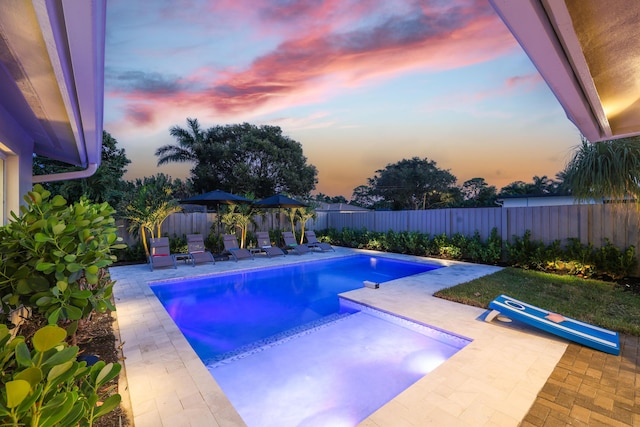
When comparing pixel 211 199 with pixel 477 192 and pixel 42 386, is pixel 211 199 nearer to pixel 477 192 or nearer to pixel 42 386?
pixel 42 386

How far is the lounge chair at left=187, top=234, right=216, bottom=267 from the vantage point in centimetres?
959

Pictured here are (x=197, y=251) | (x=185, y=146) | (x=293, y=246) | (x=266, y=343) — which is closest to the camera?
(x=266, y=343)

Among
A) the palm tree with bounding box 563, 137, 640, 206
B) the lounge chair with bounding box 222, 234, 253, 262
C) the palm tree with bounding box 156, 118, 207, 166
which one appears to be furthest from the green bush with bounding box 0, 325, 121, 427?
the palm tree with bounding box 156, 118, 207, 166

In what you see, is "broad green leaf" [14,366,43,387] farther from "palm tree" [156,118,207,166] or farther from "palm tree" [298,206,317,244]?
"palm tree" [156,118,207,166]

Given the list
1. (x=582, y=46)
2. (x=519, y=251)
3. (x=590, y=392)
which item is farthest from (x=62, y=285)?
(x=519, y=251)

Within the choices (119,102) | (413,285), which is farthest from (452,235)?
(119,102)

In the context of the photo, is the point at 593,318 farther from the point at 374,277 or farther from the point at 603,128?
the point at 374,277

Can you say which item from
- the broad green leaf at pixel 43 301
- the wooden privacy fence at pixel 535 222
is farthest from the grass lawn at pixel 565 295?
the broad green leaf at pixel 43 301

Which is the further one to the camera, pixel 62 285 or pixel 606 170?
pixel 606 170

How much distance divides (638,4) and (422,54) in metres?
8.67

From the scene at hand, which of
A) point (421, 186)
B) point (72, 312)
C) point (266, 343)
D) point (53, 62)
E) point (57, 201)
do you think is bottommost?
point (266, 343)

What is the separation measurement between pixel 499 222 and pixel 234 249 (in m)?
9.59

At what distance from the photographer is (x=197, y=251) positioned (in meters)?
10.4

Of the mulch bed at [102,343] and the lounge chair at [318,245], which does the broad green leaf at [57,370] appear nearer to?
the mulch bed at [102,343]
